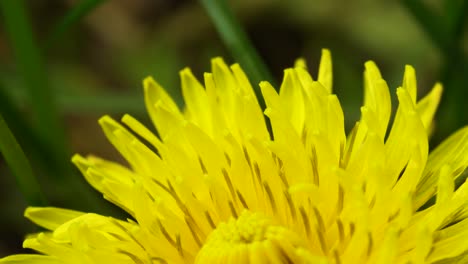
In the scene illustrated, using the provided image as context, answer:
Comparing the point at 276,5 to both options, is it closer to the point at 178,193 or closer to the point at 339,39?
the point at 339,39

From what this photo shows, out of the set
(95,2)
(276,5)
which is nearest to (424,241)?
(95,2)

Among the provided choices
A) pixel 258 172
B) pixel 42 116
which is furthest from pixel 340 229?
pixel 42 116

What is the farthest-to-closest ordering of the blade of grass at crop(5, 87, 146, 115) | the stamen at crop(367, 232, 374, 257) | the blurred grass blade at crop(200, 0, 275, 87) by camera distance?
1. the blade of grass at crop(5, 87, 146, 115)
2. the blurred grass blade at crop(200, 0, 275, 87)
3. the stamen at crop(367, 232, 374, 257)

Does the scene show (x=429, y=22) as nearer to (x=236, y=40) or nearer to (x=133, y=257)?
(x=236, y=40)

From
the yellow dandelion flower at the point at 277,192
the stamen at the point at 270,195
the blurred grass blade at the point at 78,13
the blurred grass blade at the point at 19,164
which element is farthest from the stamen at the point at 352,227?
the blurred grass blade at the point at 78,13

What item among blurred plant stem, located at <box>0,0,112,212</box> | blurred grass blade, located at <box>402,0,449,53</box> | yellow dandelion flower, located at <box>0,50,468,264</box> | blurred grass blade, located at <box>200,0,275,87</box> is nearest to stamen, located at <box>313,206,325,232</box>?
yellow dandelion flower, located at <box>0,50,468,264</box>

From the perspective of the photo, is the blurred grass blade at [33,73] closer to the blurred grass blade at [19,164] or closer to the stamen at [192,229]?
the blurred grass blade at [19,164]

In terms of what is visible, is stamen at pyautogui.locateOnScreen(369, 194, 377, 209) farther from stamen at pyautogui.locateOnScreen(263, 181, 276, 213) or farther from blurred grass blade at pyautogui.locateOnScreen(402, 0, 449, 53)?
blurred grass blade at pyautogui.locateOnScreen(402, 0, 449, 53)

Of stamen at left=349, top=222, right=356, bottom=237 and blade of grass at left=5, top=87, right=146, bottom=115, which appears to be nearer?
stamen at left=349, top=222, right=356, bottom=237
